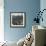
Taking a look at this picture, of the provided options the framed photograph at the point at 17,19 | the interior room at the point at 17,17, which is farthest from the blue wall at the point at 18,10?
the framed photograph at the point at 17,19

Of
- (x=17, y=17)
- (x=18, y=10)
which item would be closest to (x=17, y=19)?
(x=17, y=17)

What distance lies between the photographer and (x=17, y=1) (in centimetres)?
588

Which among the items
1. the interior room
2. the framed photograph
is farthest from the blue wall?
the framed photograph

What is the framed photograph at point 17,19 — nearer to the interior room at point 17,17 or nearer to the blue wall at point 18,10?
the interior room at point 17,17

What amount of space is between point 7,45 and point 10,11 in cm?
212

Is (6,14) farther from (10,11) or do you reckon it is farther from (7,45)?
(7,45)

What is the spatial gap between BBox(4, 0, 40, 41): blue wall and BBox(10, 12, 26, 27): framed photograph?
13 cm

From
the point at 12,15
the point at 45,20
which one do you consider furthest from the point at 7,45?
the point at 12,15

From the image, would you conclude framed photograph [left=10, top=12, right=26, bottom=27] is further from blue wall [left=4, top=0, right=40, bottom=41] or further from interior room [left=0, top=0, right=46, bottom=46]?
blue wall [left=4, top=0, right=40, bottom=41]

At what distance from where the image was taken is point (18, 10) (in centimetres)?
589

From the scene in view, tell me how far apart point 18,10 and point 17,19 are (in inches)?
15.0

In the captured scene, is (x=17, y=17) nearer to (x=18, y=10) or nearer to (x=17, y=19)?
(x=17, y=19)

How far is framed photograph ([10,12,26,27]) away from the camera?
5891mm

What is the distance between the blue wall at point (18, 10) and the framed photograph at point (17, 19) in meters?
0.13
